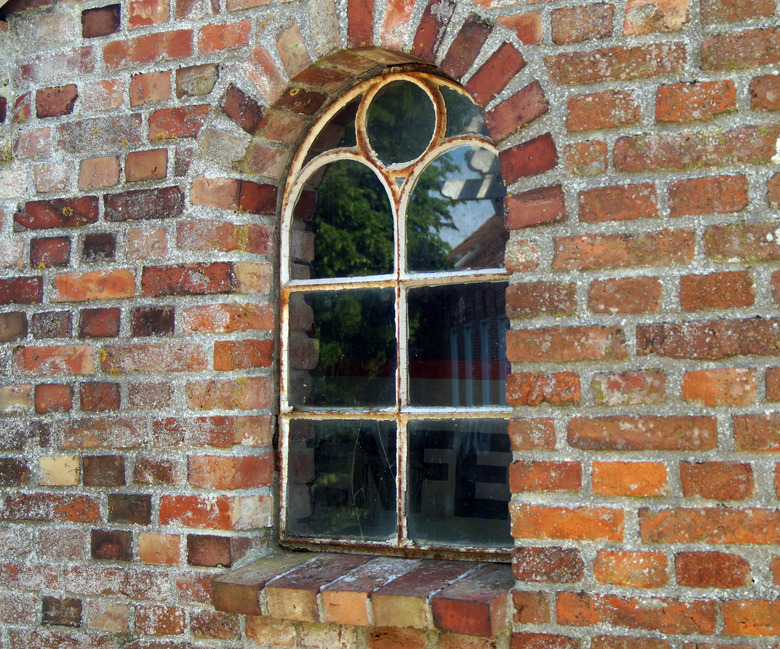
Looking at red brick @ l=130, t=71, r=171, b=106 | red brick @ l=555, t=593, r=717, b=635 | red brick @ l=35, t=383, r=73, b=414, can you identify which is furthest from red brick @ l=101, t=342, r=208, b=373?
red brick @ l=555, t=593, r=717, b=635

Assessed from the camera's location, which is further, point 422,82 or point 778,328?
point 422,82

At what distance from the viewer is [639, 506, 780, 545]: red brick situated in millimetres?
1669

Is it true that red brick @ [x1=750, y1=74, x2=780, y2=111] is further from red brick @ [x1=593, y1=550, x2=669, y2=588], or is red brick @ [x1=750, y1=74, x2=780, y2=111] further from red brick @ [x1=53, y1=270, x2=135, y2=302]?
red brick @ [x1=53, y1=270, x2=135, y2=302]

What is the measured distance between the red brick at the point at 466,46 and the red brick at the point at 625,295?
47 centimetres

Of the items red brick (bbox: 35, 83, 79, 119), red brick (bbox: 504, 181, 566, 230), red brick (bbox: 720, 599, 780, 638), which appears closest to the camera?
red brick (bbox: 720, 599, 780, 638)

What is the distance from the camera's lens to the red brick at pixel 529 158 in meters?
1.88

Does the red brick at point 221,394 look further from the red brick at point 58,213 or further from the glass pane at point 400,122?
the glass pane at point 400,122

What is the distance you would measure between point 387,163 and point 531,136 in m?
0.50

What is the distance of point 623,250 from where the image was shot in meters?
1.80

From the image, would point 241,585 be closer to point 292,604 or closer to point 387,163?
point 292,604


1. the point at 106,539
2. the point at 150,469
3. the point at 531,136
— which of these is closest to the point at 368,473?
the point at 150,469

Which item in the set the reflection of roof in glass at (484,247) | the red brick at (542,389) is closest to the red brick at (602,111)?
the reflection of roof in glass at (484,247)

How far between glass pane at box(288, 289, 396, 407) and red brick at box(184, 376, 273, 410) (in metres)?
0.15

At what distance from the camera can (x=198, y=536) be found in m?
2.16
